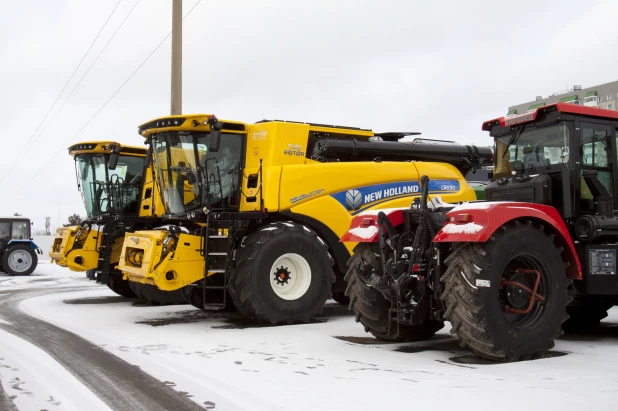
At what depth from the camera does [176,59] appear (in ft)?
50.9

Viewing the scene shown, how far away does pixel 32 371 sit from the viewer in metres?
6.06

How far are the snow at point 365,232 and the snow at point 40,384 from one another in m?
3.35

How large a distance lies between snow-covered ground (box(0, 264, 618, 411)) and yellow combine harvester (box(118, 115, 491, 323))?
2.02 ft

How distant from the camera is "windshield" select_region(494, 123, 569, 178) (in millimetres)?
7398

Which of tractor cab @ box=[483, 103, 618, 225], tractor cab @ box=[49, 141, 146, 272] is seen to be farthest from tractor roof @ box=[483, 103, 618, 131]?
tractor cab @ box=[49, 141, 146, 272]

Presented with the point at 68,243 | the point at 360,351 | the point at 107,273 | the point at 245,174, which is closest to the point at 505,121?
the point at 360,351

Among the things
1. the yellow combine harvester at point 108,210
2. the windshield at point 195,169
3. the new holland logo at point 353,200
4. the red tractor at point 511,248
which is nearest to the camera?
the red tractor at point 511,248

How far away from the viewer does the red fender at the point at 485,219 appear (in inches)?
237

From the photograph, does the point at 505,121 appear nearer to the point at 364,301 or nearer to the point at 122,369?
the point at 364,301

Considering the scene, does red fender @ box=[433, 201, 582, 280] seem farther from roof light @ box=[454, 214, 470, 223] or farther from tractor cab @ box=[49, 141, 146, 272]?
tractor cab @ box=[49, 141, 146, 272]

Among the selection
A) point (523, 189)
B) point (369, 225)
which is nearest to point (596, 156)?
point (523, 189)

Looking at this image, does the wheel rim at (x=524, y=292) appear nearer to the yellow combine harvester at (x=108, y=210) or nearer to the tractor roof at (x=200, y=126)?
the tractor roof at (x=200, y=126)

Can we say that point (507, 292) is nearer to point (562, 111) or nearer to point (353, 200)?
point (562, 111)

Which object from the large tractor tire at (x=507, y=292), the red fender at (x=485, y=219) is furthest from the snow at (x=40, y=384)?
the red fender at (x=485, y=219)
